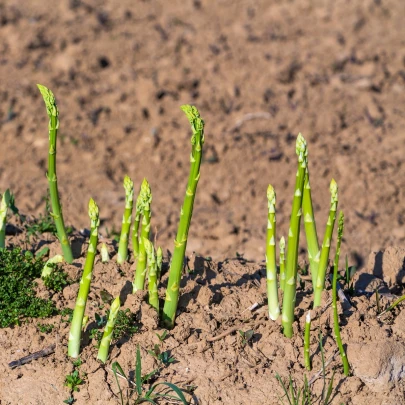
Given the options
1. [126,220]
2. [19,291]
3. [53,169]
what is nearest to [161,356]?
[126,220]

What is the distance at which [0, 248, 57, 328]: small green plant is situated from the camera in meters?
3.95

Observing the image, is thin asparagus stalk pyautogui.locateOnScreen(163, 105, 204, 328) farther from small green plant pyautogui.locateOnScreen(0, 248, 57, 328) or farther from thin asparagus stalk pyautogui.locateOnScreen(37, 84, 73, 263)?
thin asparagus stalk pyautogui.locateOnScreen(37, 84, 73, 263)

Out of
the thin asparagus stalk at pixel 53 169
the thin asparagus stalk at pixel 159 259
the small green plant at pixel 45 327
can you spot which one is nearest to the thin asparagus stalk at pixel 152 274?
the thin asparagus stalk at pixel 159 259

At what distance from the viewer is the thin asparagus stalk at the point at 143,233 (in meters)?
3.73

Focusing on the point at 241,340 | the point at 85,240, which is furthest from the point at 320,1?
the point at 241,340

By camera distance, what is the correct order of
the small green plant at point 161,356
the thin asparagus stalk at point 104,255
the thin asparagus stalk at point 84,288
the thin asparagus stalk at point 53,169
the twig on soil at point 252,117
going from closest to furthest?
1. the thin asparagus stalk at point 84,288
2. the small green plant at point 161,356
3. the thin asparagus stalk at point 53,169
4. the thin asparagus stalk at point 104,255
5. the twig on soil at point 252,117

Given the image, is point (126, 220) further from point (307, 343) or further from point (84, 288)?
point (307, 343)

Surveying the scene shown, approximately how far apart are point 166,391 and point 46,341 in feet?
2.35

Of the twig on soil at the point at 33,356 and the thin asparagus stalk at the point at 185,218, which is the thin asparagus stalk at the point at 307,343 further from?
the twig on soil at the point at 33,356

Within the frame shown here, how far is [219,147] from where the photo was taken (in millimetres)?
7285

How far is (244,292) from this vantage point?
13.6 ft

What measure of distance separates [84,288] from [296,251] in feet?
3.51

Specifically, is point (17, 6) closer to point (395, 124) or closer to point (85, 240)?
point (395, 124)

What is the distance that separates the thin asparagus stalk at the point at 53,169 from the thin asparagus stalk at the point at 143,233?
19.8 inches
